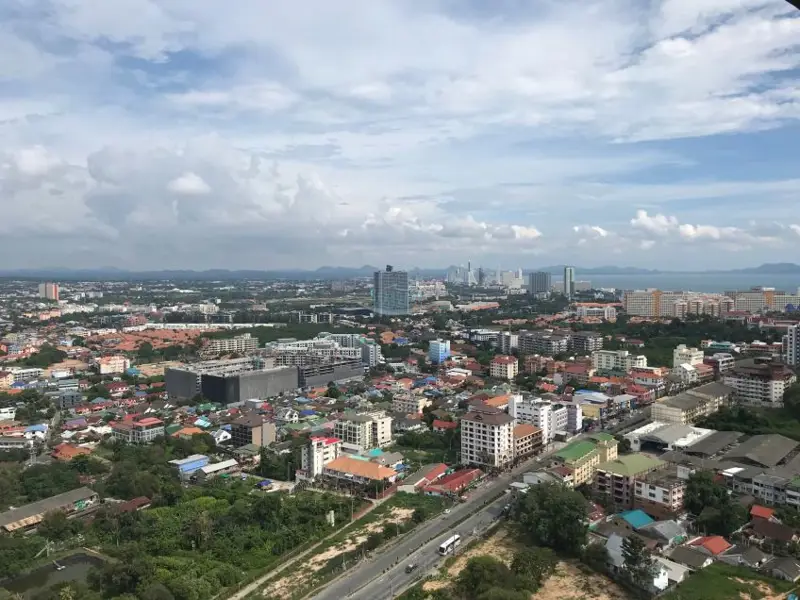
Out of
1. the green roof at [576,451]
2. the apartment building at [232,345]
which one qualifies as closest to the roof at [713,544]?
the green roof at [576,451]

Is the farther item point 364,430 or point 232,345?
point 232,345

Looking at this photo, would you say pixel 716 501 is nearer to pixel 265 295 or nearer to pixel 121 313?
pixel 121 313

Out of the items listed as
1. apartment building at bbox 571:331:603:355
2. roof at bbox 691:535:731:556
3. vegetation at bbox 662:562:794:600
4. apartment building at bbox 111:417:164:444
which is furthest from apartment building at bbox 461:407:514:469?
apartment building at bbox 571:331:603:355

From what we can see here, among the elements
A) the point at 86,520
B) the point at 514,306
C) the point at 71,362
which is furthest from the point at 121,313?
the point at 86,520

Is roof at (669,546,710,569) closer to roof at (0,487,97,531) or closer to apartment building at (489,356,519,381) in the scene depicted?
roof at (0,487,97,531)

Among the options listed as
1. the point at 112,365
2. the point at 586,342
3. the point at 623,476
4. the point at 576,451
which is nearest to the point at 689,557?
the point at 623,476

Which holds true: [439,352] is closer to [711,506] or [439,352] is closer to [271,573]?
[711,506]

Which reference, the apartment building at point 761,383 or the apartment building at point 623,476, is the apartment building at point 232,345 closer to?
the apartment building at point 761,383
